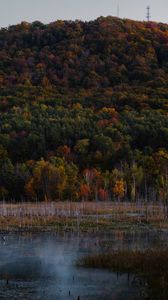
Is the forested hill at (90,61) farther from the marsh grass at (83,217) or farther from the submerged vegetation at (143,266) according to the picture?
the submerged vegetation at (143,266)

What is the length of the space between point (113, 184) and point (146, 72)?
4039cm

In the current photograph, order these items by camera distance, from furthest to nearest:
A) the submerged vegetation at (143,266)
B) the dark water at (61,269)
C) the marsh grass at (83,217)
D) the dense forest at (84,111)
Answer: the dense forest at (84,111) → the marsh grass at (83,217) → the dark water at (61,269) → the submerged vegetation at (143,266)

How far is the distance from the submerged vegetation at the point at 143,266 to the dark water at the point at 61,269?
0.43m

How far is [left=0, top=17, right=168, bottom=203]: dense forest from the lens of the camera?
2670 inches

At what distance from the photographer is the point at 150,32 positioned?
114375mm

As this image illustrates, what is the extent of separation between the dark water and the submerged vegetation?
433 millimetres

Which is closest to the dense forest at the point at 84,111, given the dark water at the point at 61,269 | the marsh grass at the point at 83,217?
the marsh grass at the point at 83,217

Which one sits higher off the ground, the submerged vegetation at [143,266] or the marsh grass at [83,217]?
the marsh grass at [83,217]

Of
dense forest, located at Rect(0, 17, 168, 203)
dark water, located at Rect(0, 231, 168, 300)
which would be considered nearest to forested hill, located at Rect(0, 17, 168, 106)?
dense forest, located at Rect(0, 17, 168, 203)

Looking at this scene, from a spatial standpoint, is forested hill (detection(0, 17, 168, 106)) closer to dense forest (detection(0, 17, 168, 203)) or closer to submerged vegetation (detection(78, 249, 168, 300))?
dense forest (detection(0, 17, 168, 203))

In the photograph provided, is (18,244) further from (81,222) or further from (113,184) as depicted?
(113,184)

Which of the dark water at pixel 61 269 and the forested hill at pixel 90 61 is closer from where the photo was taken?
the dark water at pixel 61 269

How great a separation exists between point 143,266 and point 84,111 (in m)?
64.8

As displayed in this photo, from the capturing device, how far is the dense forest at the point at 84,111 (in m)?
67.8
